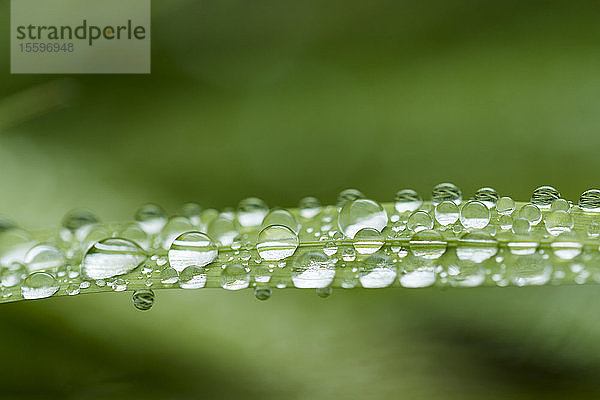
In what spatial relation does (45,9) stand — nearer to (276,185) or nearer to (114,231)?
(276,185)

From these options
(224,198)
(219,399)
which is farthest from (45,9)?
(219,399)

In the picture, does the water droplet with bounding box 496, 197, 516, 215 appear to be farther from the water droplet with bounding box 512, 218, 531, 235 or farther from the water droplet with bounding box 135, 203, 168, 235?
the water droplet with bounding box 135, 203, 168, 235

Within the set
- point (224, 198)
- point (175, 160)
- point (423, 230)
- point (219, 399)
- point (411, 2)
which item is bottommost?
point (219, 399)

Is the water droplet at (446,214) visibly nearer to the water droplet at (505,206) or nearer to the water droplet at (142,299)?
the water droplet at (505,206)

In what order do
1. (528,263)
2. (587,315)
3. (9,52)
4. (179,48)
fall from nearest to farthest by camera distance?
(528,263), (587,315), (9,52), (179,48)
